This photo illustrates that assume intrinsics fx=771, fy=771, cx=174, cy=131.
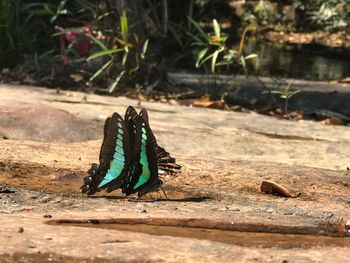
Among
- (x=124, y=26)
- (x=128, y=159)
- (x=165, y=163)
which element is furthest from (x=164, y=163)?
(x=124, y=26)

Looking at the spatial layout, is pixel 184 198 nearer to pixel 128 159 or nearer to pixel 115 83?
pixel 128 159

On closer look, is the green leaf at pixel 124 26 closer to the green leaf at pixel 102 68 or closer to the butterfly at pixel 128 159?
the green leaf at pixel 102 68

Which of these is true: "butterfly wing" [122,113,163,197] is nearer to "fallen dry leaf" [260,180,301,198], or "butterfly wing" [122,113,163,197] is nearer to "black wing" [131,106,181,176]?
"black wing" [131,106,181,176]

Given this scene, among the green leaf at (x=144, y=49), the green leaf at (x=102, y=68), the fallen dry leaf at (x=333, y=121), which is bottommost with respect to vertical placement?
the fallen dry leaf at (x=333, y=121)

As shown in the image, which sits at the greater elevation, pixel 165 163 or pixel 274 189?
pixel 165 163

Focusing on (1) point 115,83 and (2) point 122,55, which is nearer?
(1) point 115,83

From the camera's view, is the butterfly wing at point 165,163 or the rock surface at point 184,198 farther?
the butterfly wing at point 165,163

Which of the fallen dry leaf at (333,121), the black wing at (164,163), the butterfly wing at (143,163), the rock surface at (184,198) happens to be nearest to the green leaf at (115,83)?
the rock surface at (184,198)
